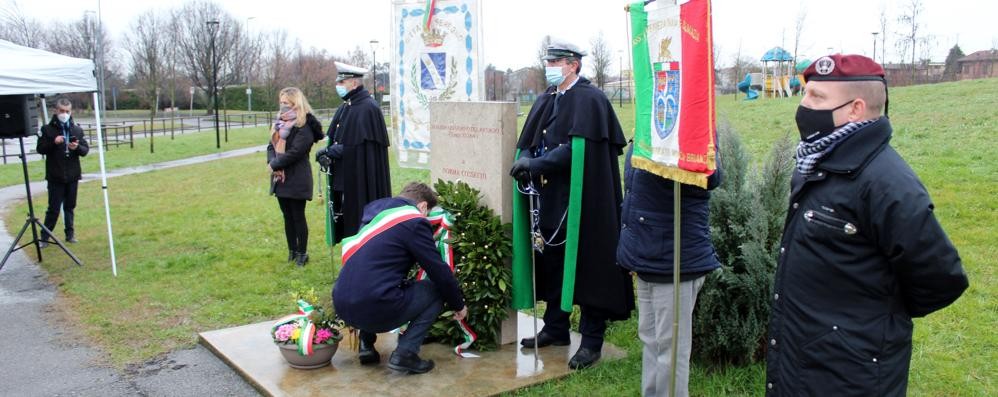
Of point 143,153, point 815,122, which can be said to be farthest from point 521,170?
point 143,153

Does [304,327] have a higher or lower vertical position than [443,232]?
lower

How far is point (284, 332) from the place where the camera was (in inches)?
211

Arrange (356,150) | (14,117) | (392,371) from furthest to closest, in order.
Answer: (14,117)
(356,150)
(392,371)

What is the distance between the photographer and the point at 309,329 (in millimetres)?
5312

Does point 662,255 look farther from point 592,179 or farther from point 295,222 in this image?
point 295,222

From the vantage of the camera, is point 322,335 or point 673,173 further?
point 322,335

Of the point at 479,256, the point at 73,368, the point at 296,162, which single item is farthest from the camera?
the point at 296,162

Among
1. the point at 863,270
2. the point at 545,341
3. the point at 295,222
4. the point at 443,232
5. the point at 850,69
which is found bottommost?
the point at 545,341

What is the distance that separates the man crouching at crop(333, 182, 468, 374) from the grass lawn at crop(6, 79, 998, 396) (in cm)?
86

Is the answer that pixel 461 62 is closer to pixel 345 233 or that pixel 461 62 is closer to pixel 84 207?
pixel 345 233

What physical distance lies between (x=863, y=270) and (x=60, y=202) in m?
10.4

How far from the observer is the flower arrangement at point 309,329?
207 inches

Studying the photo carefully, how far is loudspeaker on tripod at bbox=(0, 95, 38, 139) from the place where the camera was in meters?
9.20

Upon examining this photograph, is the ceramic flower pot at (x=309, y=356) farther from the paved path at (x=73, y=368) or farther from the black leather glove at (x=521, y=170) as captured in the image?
the black leather glove at (x=521, y=170)
